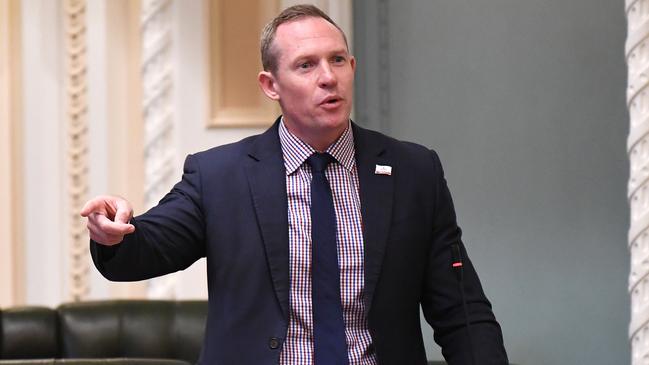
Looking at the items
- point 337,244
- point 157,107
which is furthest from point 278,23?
point 157,107

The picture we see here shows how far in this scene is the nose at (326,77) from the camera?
2.08 meters

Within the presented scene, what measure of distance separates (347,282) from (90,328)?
1500mm

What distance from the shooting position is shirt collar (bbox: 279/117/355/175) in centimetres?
218

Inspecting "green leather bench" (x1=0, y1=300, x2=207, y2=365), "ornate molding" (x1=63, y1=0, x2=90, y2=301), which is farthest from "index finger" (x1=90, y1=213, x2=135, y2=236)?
"ornate molding" (x1=63, y1=0, x2=90, y2=301)

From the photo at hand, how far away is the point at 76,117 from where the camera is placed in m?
4.02

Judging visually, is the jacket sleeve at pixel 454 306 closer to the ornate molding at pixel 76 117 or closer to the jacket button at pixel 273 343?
the jacket button at pixel 273 343

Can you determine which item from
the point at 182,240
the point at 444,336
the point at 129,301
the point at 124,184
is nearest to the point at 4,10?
the point at 124,184

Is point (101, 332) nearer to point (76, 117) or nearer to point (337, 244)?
point (76, 117)

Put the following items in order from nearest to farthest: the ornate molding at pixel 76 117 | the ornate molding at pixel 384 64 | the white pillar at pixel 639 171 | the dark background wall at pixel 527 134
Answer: the white pillar at pixel 639 171
the dark background wall at pixel 527 134
the ornate molding at pixel 384 64
the ornate molding at pixel 76 117

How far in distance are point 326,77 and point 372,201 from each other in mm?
259

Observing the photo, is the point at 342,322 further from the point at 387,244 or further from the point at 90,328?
the point at 90,328

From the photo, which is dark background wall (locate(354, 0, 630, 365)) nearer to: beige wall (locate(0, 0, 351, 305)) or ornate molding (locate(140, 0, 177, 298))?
beige wall (locate(0, 0, 351, 305))

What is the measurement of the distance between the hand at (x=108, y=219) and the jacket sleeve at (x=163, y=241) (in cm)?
5

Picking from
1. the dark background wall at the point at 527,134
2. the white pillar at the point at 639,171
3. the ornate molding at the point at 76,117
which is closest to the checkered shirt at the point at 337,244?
the white pillar at the point at 639,171
